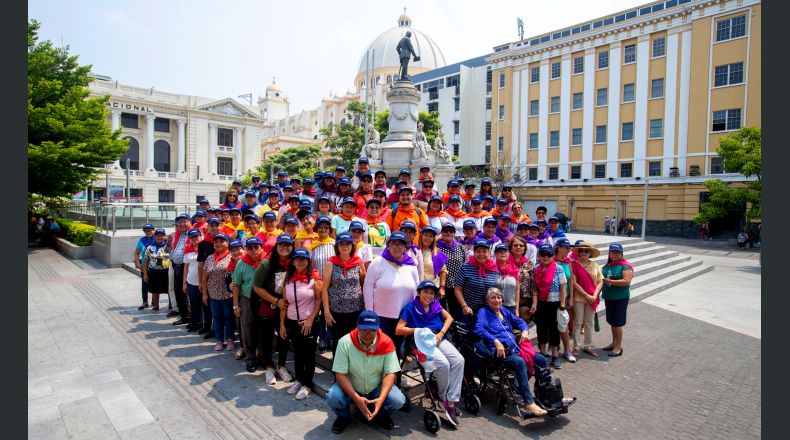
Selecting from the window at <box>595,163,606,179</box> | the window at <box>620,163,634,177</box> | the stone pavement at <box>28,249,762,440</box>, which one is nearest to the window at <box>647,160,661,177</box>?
the window at <box>620,163,634,177</box>

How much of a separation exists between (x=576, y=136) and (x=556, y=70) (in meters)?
6.38

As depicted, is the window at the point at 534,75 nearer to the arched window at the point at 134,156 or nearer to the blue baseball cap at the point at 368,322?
the blue baseball cap at the point at 368,322

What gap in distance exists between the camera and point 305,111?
262 ft

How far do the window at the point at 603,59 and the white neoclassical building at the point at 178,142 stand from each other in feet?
144

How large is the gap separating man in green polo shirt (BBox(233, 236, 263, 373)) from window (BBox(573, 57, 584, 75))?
3648 cm

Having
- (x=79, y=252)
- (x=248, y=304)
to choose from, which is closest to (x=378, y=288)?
(x=248, y=304)

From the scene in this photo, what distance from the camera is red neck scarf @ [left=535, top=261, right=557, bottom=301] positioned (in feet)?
19.3

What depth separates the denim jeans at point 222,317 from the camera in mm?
6605

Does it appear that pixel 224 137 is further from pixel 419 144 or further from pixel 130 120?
pixel 419 144

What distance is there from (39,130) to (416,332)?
22.4 m

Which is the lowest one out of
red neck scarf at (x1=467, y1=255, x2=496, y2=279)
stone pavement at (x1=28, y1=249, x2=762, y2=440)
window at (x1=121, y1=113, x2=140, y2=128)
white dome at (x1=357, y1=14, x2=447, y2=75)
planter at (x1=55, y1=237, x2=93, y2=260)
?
stone pavement at (x1=28, y1=249, x2=762, y2=440)

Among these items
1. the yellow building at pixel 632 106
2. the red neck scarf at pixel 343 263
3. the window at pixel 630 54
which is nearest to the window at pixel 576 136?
the yellow building at pixel 632 106

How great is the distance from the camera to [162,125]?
5222 cm

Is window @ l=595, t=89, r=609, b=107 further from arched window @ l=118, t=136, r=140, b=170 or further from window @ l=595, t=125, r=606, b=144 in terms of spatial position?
arched window @ l=118, t=136, r=140, b=170
